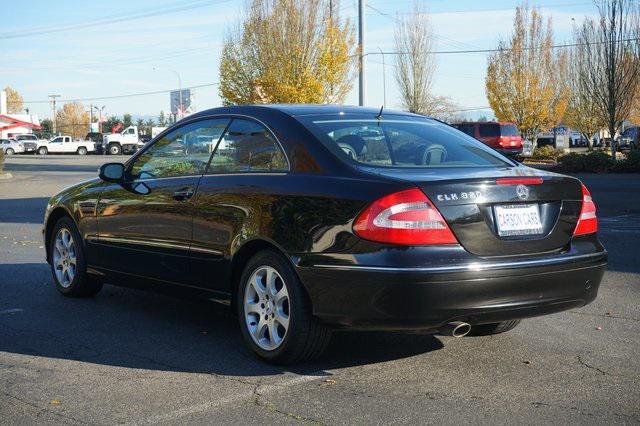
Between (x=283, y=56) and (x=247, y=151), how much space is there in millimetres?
27505

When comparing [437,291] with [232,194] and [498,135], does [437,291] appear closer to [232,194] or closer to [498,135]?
[232,194]

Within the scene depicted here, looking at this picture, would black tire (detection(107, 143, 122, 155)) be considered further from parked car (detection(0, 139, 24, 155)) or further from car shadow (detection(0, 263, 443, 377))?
car shadow (detection(0, 263, 443, 377))

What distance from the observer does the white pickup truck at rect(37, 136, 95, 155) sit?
72.2 metres

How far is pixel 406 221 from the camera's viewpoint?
4.63 m

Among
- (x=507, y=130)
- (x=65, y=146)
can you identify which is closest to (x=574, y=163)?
(x=507, y=130)

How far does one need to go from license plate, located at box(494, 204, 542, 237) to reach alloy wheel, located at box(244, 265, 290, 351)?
1288mm

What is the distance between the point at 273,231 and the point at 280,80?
28000mm

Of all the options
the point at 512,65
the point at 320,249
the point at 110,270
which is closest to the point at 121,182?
the point at 110,270

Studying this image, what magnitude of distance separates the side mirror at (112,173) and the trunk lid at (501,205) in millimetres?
2443

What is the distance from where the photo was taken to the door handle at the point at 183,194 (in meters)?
5.95

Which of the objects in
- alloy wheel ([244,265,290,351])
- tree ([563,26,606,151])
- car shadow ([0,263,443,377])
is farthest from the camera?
tree ([563,26,606,151])

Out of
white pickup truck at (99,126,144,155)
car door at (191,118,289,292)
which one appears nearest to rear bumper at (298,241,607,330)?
car door at (191,118,289,292)

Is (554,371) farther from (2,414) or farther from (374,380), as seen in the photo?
(2,414)

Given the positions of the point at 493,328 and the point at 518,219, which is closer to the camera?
the point at 518,219
